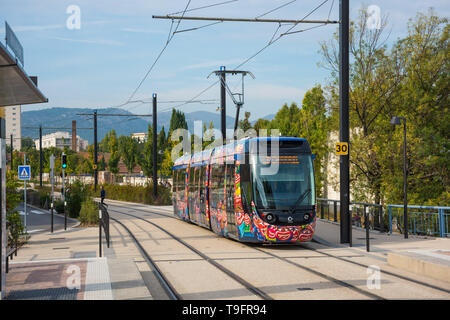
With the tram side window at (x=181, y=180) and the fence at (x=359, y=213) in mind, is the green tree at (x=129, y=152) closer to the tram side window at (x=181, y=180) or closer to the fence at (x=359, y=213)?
the tram side window at (x=181, y=180)

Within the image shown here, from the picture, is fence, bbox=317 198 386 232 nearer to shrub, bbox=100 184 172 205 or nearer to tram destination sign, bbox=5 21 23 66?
tram destination sign, bbox=5 21 23 66

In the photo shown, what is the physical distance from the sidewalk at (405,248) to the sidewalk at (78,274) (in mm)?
5543

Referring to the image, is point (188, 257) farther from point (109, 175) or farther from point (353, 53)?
point (109, 175)

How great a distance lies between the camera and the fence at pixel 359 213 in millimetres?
21109

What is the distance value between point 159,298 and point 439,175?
26.0 meters

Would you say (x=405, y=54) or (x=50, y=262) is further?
(x=405, y=54)

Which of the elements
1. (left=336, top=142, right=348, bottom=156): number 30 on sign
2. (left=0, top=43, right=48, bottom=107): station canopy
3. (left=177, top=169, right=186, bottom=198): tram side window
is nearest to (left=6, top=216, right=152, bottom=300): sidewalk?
(left=0, top=43, right=48, bottom=107): station canopy

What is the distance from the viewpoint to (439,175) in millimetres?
32031

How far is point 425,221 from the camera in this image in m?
19.6

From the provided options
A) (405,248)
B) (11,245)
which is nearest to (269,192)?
(405,248)

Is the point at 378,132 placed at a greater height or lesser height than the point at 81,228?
greater
